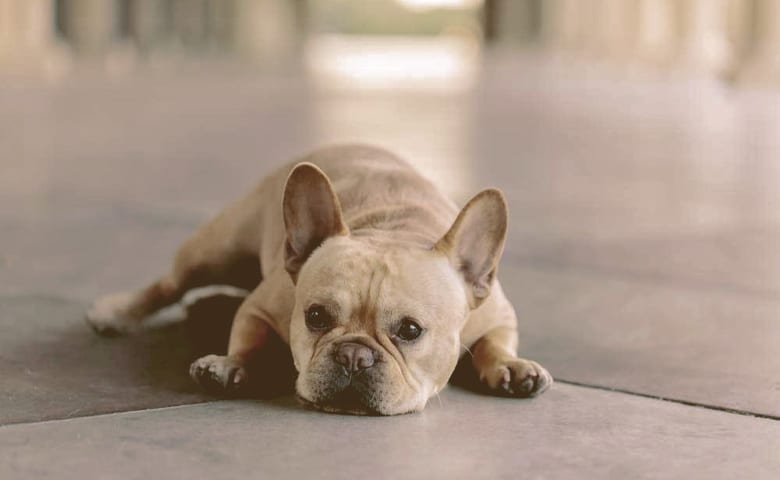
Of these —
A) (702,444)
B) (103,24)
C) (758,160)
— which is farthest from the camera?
(103,24)

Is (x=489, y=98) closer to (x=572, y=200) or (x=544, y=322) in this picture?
(x=572, y=200)

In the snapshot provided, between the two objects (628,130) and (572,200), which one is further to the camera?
(628,130)

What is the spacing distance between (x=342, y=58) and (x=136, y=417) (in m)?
23.0

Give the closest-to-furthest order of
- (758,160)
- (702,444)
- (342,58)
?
(702,444) → (758,160) → (342,58)

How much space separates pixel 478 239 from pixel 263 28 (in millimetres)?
27819

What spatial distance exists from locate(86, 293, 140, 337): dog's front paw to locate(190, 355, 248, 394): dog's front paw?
1.78ft

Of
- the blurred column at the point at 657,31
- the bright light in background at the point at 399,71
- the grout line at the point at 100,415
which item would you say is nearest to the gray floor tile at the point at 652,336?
the grout line at the point at 100,415

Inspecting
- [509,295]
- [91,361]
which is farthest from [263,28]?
[91,361]

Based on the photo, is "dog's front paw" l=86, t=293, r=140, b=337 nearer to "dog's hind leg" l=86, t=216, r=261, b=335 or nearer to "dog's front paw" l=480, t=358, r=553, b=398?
"dog's hind leg" l=86, t=216, r=261, b=335

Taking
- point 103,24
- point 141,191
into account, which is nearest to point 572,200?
point 141,191

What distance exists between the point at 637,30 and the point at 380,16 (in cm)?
1973

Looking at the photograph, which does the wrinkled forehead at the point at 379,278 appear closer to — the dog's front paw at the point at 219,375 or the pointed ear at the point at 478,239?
the pointed ear at the point at 478,239

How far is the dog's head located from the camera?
2.35m

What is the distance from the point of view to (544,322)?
327 cm
